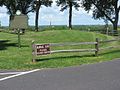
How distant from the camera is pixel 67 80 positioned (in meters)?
13.8

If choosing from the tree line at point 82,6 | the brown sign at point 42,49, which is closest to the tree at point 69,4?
the tree line at point 82,6

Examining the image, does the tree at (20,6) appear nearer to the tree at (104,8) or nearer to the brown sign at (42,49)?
the tree at (104,8)

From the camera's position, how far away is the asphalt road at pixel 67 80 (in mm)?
12320

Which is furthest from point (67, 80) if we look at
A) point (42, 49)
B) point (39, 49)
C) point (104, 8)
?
point (104, 8)

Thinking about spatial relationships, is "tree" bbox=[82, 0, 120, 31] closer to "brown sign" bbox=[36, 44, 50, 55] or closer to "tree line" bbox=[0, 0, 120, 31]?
"tree line" bbox=[0, 0, 120, 31]

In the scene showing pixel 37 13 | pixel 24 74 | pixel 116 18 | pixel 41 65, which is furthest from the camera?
pixel 37 13

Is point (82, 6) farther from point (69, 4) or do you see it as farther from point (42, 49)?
point (42, 49)

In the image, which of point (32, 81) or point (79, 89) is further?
point (32, 81)

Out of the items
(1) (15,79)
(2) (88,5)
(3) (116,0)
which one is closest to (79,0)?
(2) (88,5)

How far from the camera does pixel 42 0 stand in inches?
3103

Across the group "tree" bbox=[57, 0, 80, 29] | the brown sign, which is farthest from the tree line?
the brown sign

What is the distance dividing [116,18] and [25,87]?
2378 inches

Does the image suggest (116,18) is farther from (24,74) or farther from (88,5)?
(24,74)

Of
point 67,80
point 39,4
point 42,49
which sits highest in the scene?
point 39,4
